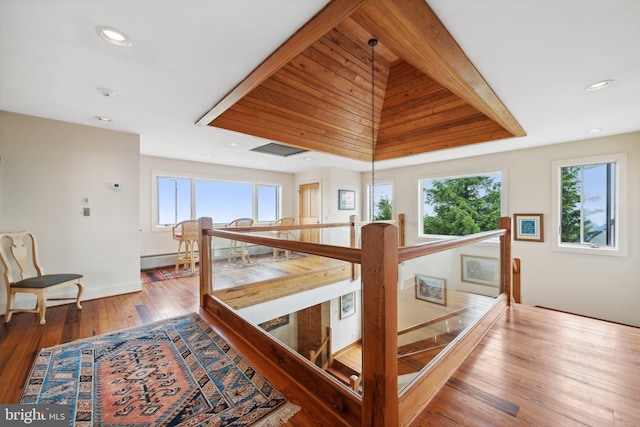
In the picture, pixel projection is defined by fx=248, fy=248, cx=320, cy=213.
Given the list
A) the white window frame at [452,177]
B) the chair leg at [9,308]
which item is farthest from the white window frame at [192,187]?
the white window frame at [452,177]

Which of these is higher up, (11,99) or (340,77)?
(340,77)

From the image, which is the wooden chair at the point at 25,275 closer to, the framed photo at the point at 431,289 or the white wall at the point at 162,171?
the white wall at the point at 162,171

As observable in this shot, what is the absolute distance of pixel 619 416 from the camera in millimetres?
1308

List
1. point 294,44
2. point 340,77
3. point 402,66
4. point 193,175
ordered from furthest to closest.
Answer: point 193,175 → point 402,66 → point 340,77 → point 294,44

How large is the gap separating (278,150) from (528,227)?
475cm

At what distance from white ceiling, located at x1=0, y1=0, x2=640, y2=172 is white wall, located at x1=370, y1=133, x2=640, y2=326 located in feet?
3.15

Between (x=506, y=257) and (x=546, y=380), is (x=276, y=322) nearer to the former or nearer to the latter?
(x=546, y=380)

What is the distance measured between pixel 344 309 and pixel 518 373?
6.21ft

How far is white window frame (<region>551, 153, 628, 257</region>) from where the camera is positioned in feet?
11.9

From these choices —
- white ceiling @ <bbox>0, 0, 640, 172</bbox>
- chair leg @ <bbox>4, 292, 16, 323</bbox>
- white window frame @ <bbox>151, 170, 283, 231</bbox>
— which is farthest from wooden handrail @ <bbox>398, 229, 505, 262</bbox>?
white window frame @ <bbox>151, 170, 283, 231</bbox>

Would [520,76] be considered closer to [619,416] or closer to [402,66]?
[402,66]

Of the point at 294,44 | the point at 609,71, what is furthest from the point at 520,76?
the point at 294,44

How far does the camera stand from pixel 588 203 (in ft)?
13.0

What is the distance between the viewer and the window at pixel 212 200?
5535 mm
